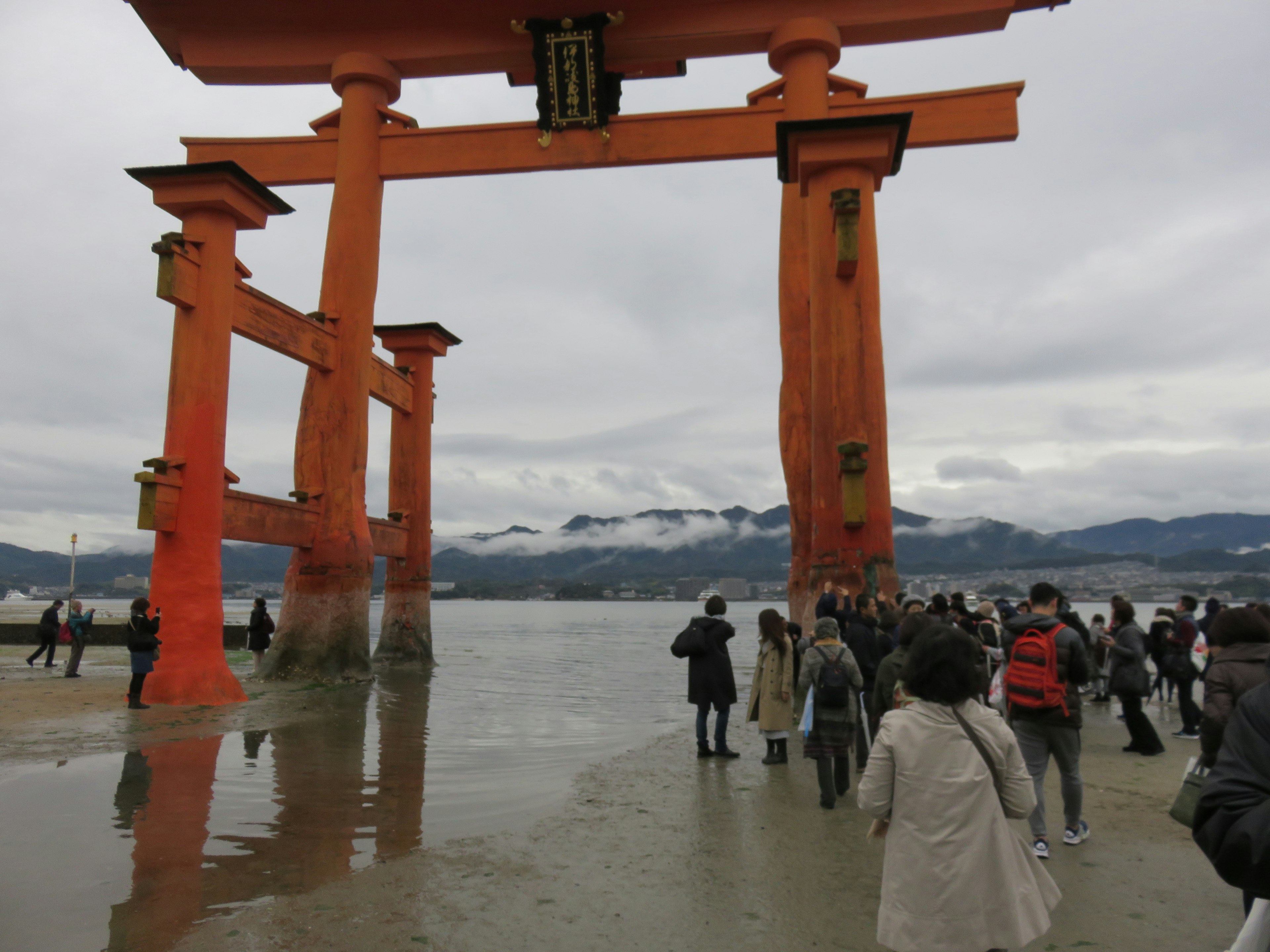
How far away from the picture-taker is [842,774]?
6496 mm

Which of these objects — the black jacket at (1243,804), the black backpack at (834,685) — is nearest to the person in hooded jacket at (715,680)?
the black backpack at (834,685)

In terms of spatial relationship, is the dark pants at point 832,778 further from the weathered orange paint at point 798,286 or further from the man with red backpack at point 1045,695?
the weathered orange paint at point 798,286

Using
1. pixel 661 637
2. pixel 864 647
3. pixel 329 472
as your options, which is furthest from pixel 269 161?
pixel 661 637

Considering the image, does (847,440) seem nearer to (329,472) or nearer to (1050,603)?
(1050,603)

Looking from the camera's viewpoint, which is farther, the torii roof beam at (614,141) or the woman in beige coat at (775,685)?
the torii roof beam at (614,141)

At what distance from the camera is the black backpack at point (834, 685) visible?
630 centimetres

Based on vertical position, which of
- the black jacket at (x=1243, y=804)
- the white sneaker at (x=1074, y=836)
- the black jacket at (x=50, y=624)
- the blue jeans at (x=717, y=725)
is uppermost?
the black jacket at (x=1243, y=804)

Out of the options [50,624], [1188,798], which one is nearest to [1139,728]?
[1188,798]

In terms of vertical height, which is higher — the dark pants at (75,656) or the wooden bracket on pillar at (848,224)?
the wooden bracket on pillar at (848,224)

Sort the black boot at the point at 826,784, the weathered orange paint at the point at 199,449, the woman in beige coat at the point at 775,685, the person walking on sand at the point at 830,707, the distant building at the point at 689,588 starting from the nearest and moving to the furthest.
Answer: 1. the black boot at the point at 826,784
2. the person walking on sand at the point at 830,707
3. the woman in beige coat at the point at 775,685
4. the weathered orange paint at the point at 199,449
5. the distant building at the point at 689,588

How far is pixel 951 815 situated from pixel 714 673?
5345 millimetres

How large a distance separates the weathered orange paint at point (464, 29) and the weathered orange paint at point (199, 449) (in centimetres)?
546

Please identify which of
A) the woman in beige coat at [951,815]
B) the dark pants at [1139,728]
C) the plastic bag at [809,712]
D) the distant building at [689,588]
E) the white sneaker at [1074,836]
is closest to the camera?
the woman in beige coat at [951,815]

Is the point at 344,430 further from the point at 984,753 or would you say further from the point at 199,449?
the point at 984,753
